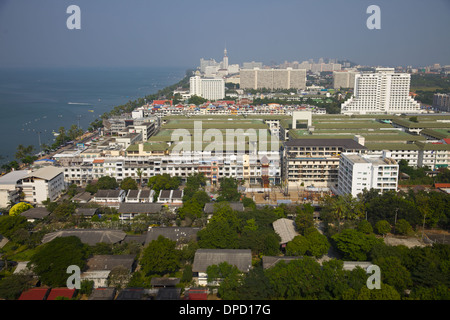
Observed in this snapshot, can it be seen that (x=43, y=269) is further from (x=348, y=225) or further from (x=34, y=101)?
(x=34, y=101)

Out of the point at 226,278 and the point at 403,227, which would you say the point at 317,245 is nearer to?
the point at 226,278

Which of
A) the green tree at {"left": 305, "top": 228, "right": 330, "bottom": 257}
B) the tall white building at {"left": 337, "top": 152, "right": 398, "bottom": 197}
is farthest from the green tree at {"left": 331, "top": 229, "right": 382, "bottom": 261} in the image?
the tall white building at {"left": 337, "top": 152, "right": 398, "bottom": 197}

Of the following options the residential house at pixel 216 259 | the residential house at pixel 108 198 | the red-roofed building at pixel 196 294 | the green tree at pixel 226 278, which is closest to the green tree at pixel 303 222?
the residential house at pixel 216 259

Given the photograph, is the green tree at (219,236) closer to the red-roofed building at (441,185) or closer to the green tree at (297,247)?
the green tree at (297,247)

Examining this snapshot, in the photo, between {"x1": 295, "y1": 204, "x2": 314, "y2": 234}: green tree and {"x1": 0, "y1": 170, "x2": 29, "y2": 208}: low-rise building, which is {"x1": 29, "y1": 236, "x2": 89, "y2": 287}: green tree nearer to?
{"x1": 0, "y1": 170, "x2": 29, "y2": 208}: low-rise building

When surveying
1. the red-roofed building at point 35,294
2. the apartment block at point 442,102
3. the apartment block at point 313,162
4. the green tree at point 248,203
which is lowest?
the red-roofed building at point 35,294

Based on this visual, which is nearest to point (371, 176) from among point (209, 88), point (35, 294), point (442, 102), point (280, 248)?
point (280, 248)
